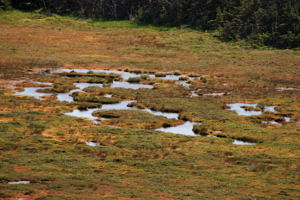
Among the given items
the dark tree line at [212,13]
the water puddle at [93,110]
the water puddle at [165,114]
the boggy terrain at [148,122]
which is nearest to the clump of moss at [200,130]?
the boggy terrain at [148,122]

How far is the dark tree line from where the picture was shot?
88.9 m

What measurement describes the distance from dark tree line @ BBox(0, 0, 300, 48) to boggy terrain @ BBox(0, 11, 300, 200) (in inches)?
211

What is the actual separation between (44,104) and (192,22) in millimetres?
61892

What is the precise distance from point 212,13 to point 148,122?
210 ft

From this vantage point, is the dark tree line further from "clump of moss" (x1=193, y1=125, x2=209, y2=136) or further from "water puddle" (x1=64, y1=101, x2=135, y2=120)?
"clump of moss" (x1=193, y1=125, x2=209, y2=136)

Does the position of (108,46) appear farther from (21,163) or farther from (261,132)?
(21,163)

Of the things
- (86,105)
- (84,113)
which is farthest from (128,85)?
(84,113)

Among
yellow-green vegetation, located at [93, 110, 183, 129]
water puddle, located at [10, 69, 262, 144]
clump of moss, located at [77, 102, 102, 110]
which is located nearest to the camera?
water puddle, located at [10, 69, 262, 144]

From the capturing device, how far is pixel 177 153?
31.6 m

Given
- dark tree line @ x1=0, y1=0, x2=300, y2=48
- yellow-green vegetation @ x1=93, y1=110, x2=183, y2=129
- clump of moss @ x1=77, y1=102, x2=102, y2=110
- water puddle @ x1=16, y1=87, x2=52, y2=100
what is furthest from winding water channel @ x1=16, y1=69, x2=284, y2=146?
dark tree line @ x1=0, y1=0, x2=300, y2=48

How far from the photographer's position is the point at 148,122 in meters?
40.6

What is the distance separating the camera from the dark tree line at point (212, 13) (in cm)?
8888

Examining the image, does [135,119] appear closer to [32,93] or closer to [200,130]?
[200,130]

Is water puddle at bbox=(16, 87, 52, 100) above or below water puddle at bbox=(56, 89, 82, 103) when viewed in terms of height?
above
